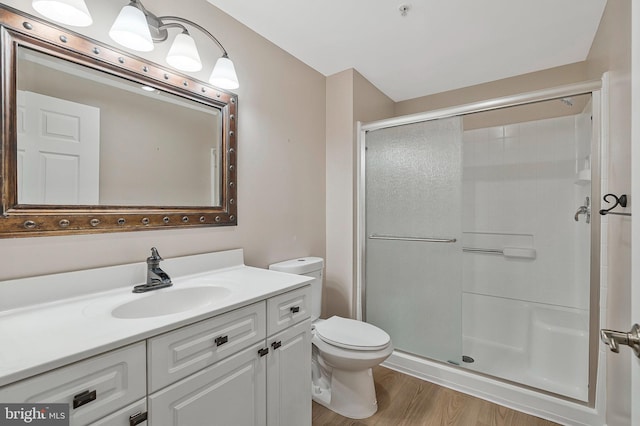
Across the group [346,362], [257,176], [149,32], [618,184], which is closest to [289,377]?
[346,362]

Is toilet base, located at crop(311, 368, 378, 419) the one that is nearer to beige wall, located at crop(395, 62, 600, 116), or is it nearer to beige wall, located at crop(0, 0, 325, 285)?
beige wall, located at crop(0, 0, 325, 285)

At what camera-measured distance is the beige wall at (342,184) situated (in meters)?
2.33

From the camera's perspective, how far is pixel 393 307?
227cm

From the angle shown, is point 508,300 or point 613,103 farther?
point 508,300

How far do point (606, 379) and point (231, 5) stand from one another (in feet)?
9.25

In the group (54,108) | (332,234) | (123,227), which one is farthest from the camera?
(332,234)

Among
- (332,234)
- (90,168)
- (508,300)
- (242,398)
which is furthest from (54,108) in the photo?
(508,300)

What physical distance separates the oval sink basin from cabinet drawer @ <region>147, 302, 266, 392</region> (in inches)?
8.2

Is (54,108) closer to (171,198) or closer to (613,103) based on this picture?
(171,198)

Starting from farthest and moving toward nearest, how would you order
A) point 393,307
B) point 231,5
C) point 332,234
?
point 332,234
point 393,307
point 231,5

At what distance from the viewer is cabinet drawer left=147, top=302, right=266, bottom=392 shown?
33.2 inches

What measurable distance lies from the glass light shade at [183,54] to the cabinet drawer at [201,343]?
1137 millimetres

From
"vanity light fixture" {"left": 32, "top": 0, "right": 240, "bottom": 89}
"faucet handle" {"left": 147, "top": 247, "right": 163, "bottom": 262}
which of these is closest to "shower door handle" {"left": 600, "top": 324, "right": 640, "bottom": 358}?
"faucet handle" {"left": 147, "top": 247, "right": 163, "bottom": 262}

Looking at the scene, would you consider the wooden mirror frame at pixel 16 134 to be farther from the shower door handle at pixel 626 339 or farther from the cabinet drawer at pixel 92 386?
the shower door handle at pixel 626 339
